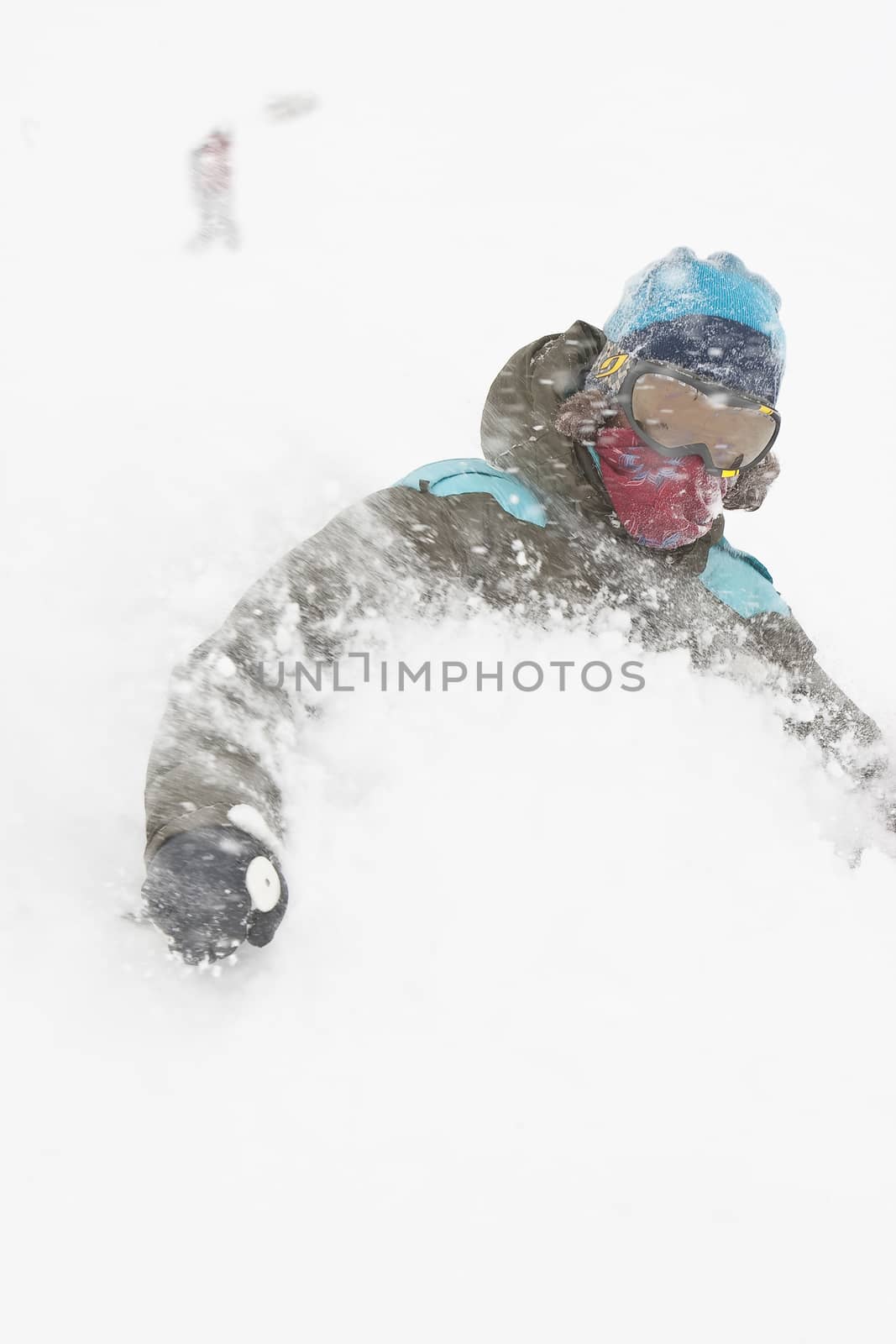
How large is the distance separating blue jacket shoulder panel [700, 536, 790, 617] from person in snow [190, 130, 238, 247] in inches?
255

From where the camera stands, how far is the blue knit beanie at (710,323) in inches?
89.0

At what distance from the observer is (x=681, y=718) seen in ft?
8.04

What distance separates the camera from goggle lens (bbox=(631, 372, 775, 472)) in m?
2.24

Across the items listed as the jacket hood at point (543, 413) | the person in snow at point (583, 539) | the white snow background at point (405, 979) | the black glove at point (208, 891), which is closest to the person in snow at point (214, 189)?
the white snow background at point (405, 979)

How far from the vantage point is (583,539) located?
8.13 feet

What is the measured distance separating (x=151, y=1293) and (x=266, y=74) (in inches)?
645

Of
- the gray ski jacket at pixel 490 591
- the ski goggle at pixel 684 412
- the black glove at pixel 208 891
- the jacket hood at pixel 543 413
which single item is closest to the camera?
the black glove at pixel 208 891

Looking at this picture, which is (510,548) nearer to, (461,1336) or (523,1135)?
(523,1135)

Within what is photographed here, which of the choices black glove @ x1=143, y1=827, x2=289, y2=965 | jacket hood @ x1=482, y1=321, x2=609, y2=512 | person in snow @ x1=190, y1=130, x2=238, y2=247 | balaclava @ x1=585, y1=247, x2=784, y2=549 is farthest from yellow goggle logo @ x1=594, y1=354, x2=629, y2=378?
person in snow @ x1=190, y1=130, x2=238, y2=247

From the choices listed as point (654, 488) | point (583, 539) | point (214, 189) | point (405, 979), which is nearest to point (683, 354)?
point (654, 488)

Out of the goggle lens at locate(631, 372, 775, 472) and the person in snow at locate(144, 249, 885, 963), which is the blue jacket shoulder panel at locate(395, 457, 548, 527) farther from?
the goggle lens at locate(631, 372, 775, 472)

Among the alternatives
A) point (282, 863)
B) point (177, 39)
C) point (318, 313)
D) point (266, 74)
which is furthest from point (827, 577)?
point (177, 39)

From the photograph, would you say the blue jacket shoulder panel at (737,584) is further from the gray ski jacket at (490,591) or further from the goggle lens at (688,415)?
the goggle lens at (688,415)

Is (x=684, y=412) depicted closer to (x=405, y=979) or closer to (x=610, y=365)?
(x=610, y=365)
